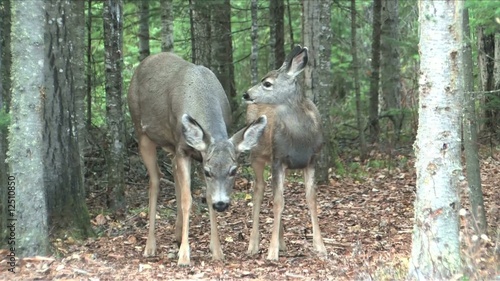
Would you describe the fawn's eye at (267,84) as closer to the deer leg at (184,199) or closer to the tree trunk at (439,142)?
the deer leg at (184,199)

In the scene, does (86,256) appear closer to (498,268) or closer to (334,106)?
(498,268)

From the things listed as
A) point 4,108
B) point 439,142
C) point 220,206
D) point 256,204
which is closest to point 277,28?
point 256,204

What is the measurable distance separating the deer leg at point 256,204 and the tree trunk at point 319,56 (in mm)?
3741

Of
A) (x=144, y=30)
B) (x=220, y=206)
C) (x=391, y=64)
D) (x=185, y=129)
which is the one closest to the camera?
(x=220, y=206)

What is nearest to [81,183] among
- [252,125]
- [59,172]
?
[59,172]

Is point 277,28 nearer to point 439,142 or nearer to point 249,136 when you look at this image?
point 249,136

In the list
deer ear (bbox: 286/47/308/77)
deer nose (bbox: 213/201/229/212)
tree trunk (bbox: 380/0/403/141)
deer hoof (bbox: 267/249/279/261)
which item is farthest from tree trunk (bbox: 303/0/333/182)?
deer nose (bbox: 213/201/229/212)

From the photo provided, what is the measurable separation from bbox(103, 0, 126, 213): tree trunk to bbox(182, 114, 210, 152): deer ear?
3.16 meters

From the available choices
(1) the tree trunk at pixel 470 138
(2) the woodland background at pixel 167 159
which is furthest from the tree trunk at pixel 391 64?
(1) the tree trunk at pixel 470 138

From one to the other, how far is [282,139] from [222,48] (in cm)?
807

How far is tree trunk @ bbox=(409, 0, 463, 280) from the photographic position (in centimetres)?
579

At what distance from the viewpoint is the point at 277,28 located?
17.1 metres

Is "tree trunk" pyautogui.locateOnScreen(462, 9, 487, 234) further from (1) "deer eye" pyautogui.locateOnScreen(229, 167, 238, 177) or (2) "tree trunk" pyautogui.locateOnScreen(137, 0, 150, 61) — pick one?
(2) "tree trunk" pyautogui.locateOnScreen(137, 0, 150, 61)

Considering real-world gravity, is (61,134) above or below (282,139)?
above
